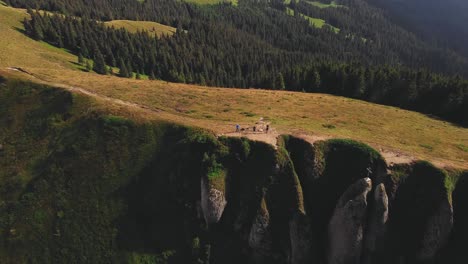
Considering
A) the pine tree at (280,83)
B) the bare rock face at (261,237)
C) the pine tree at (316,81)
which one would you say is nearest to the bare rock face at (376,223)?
the bare rock face at (261,237)

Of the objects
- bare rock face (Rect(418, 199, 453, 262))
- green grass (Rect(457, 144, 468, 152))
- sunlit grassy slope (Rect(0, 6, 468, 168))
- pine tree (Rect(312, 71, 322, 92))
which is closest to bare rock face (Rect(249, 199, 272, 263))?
sunlit grassy slope (Rect(0, 6, 468, 168))

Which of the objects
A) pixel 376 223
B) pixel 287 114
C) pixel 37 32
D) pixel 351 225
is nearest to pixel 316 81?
pixel 287 114

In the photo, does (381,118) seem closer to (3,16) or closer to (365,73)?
(365,73)

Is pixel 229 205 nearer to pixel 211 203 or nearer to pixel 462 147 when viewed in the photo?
pixel 211 203

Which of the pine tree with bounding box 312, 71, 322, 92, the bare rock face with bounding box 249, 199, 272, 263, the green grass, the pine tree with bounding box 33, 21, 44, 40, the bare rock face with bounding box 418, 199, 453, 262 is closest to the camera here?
the bare rock face with bounding box 418, 199, 453, 262

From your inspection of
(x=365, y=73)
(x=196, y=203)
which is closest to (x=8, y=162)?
(x=196, y=203)

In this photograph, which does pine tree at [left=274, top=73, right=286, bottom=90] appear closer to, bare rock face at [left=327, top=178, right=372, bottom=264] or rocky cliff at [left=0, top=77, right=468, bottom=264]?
rocky cliff at [left=0, top=77, right=468, bottom=264]
